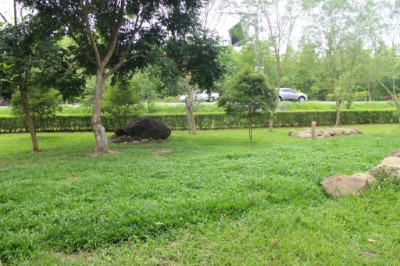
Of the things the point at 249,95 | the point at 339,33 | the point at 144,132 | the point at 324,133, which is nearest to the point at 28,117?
the point at 144,132

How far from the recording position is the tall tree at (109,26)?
816 cm

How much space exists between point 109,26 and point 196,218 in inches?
283

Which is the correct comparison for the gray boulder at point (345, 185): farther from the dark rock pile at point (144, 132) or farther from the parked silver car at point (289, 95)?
the parked silver car at point (289, 95)

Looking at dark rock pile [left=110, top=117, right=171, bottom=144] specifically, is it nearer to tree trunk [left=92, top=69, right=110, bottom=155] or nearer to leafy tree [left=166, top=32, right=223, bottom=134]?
leafy tree [left=166, top=32, right=223, bottom=134]

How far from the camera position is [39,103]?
12609 millimetres

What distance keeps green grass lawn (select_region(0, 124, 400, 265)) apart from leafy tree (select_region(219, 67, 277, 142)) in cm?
473

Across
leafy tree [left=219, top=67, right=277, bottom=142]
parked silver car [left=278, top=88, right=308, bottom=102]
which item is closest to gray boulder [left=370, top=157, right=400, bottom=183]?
leafy tree [left=219, top=67, right=277, bottom=142]

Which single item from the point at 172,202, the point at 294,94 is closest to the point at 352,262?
the point at 172,202

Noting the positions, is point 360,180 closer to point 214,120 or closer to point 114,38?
point 114,38

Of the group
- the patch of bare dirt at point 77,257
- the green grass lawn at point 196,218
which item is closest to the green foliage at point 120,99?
the green grass lawn at point 196,218

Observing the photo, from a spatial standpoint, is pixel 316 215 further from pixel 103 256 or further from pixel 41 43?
pixel 41 43

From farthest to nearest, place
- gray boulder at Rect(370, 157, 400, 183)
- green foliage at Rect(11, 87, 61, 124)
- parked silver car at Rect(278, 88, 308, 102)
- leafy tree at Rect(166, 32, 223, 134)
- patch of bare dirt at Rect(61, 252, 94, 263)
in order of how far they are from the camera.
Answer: parked silver car at Rect(278, 88, 308, 102)
green foliage at Rect(11, 87, 61, 124)
leafy tree at Rect(166, 32, 223, 134)
gray boulder at Rect(370, 157, 400, 183)
patch of bare dirt at Rect(61, 252, 94, 263)

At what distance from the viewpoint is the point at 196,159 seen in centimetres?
669

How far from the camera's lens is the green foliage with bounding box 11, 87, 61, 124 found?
40.0ft
